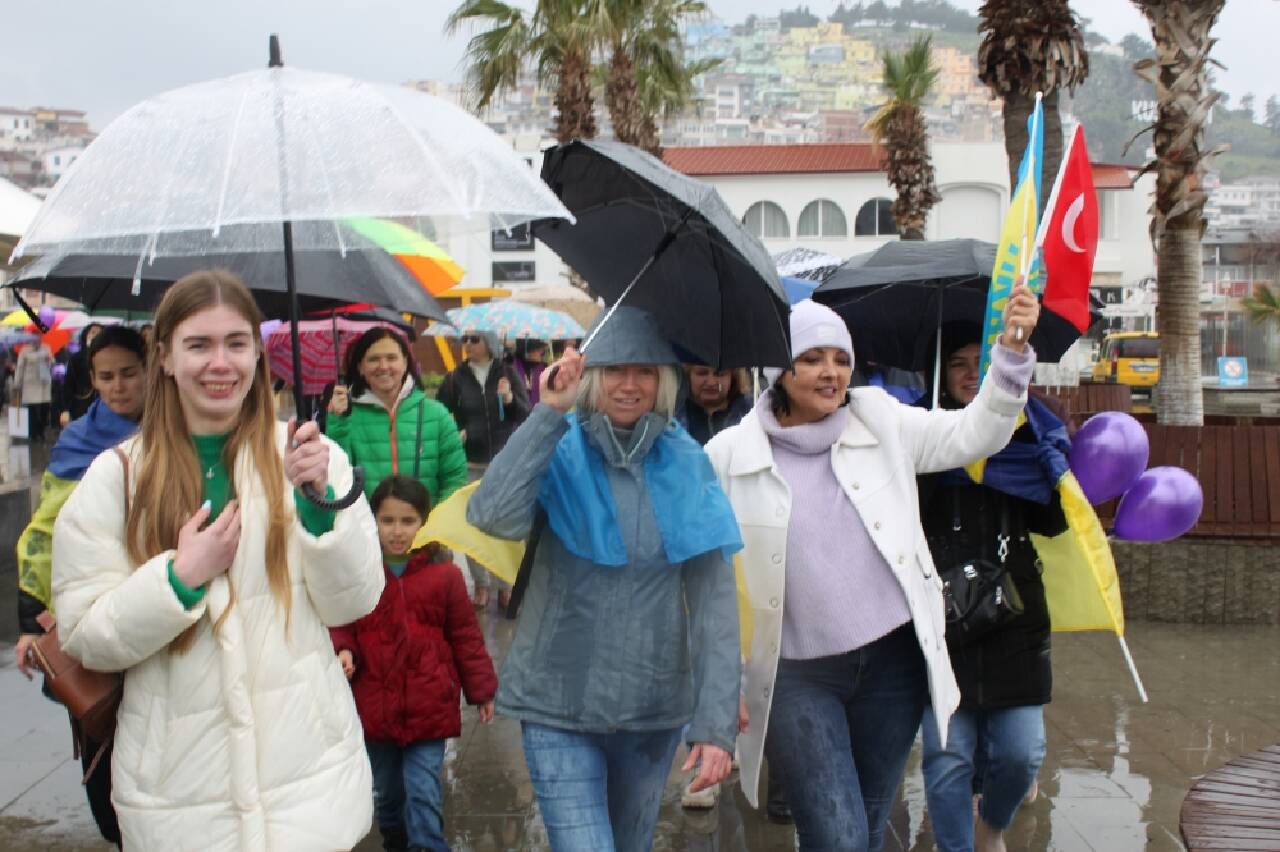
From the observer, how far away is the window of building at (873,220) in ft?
158

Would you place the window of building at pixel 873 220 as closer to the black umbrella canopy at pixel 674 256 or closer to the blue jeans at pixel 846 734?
the black umbrella canopy at pixel 674 256

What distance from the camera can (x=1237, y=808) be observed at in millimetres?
2977

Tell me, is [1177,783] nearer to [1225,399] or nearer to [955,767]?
[955,767]

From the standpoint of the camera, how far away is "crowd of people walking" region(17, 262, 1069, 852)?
8.84ft

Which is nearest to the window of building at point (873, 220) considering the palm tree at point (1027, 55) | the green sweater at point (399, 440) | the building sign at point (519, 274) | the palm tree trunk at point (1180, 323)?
the building sign at point (519, 274)

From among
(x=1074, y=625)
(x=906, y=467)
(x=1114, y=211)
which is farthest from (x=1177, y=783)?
(x=1114, y=211)

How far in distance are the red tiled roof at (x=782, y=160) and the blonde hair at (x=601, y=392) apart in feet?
147

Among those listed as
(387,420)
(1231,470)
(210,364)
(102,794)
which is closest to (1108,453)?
(387,420)

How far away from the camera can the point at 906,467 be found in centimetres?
379

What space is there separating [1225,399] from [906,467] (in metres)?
22.8

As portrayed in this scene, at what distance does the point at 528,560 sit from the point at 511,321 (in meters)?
10.7

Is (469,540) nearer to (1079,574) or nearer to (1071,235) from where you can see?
(1071,235)

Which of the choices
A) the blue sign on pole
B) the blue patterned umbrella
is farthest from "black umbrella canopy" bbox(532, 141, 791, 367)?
the blue sign on pole

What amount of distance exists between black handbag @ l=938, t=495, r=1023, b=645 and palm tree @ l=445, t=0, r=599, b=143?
19843 millimetres
